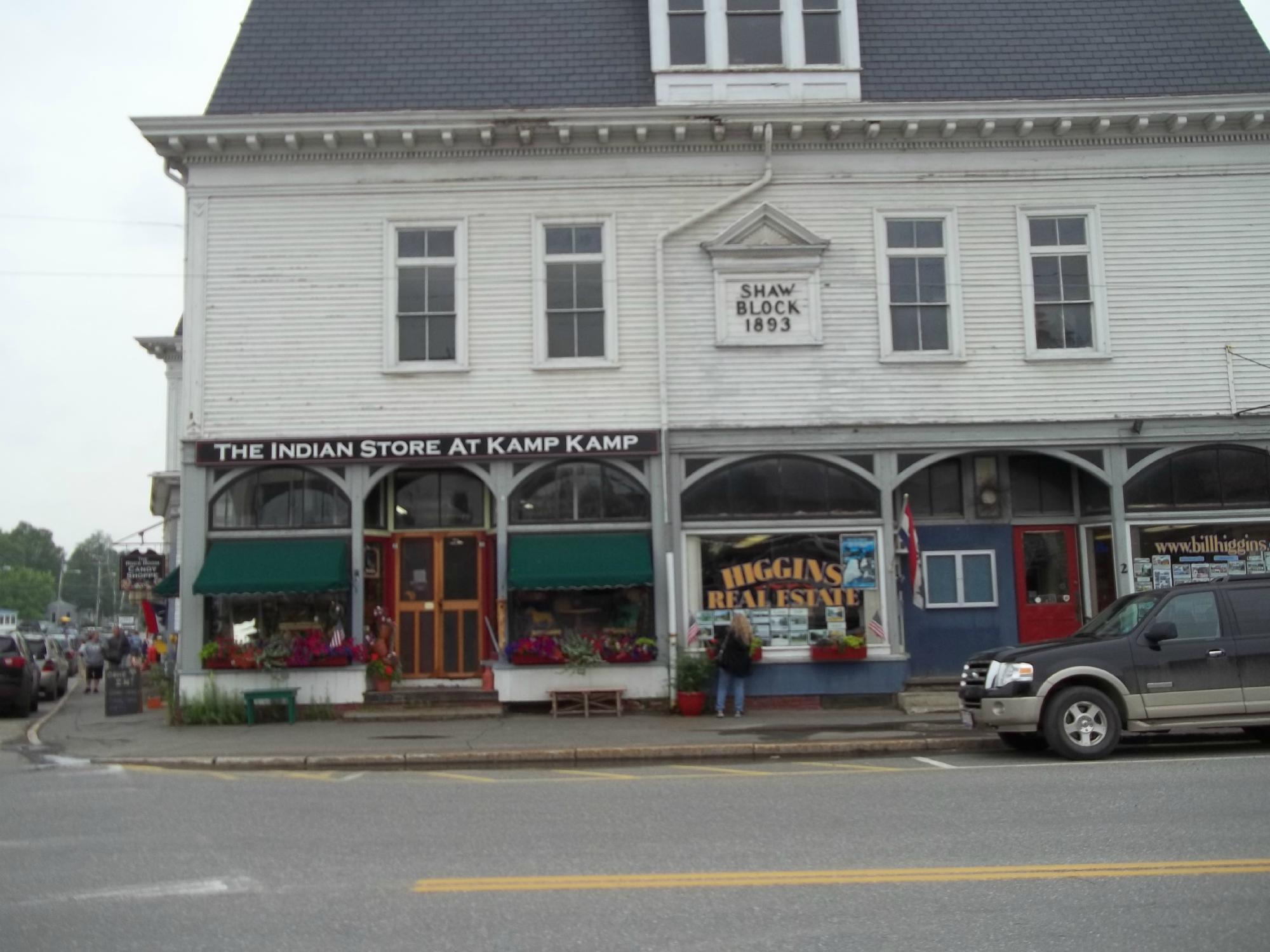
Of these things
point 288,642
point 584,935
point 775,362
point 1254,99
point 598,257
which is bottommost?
point 584,935

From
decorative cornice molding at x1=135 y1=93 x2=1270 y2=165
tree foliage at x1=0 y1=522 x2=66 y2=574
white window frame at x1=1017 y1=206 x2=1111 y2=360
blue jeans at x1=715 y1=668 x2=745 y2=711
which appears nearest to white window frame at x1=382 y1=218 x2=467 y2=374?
decorative cornice molding at x1=135 y1=93 x2=1270 y2=165

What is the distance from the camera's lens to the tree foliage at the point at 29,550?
161000 mm

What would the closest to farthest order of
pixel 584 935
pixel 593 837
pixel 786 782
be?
pixel 584 935, pixel 593 837, pixel 786 782

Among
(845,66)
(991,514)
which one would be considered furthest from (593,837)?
(845,66)

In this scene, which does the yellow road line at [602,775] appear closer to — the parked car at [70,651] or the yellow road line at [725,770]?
the yellow road line at [725,770]

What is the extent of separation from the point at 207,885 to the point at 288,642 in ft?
36.2

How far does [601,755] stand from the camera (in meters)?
14.5

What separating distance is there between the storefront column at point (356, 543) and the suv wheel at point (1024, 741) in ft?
30.1

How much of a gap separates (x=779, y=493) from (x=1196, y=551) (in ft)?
20.6

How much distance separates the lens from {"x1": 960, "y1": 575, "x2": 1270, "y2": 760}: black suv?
12.9m

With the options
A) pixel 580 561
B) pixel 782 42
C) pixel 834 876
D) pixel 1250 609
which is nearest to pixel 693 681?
pixel 580 561

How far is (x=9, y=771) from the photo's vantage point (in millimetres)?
14312

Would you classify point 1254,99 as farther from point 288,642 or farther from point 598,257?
point 288,642

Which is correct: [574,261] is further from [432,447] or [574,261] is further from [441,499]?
[441,499]
